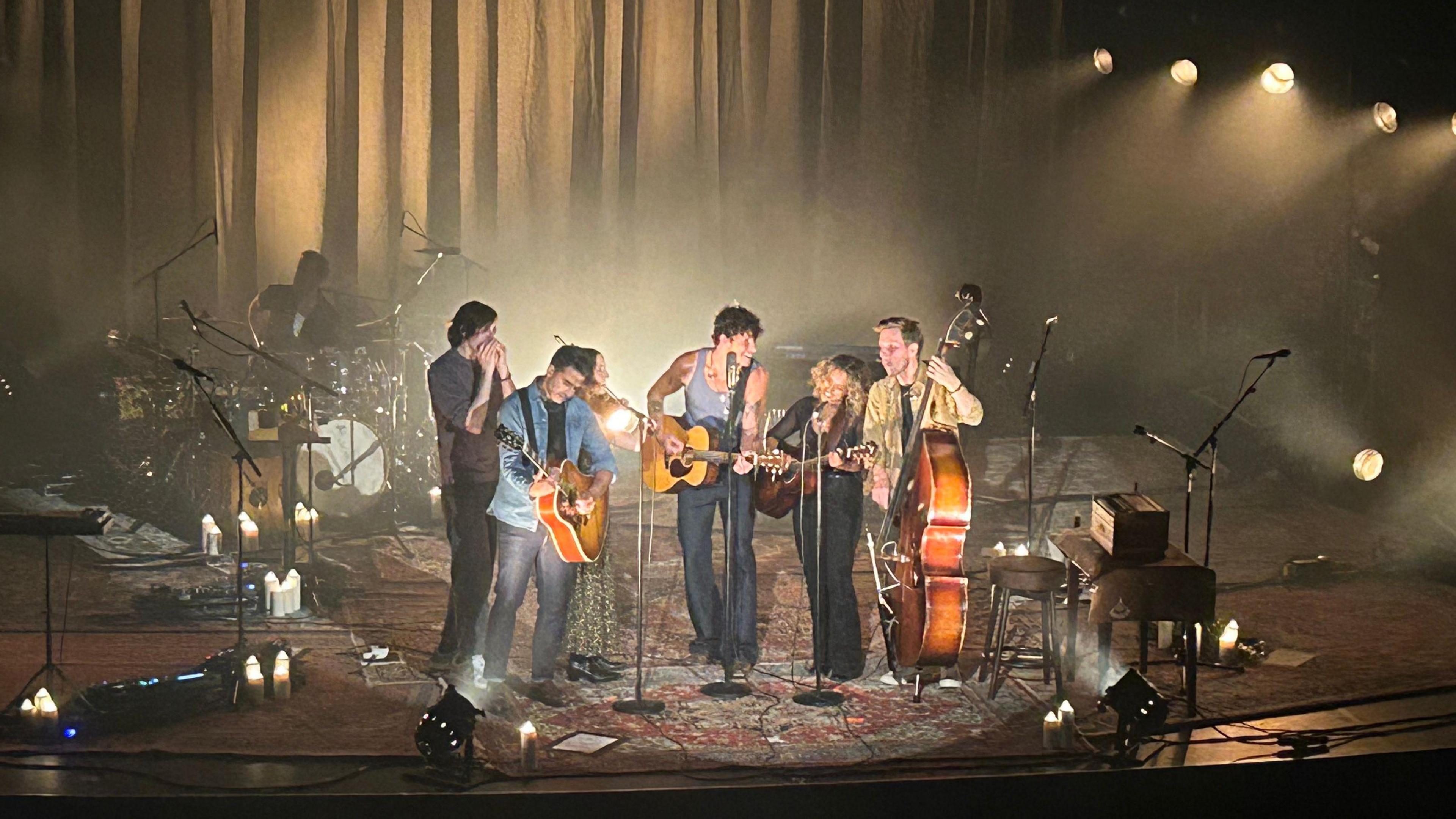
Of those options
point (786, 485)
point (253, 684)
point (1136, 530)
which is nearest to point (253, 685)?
point (253, 684)

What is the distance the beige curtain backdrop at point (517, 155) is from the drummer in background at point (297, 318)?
0.36 m

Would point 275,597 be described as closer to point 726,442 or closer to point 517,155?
point 726,442

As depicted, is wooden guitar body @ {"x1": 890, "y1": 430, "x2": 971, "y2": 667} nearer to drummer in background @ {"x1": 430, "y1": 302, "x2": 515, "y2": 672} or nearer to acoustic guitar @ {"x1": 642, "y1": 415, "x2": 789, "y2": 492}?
acoustic guitar @ {"x1": 642, "y1": 415, "x2": 789, "y2": 492}

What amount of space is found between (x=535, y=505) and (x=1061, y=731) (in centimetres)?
239

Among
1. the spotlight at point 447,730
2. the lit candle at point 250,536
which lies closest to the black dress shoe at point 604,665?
the spotlight at point 447,730

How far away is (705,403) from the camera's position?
6.50 m

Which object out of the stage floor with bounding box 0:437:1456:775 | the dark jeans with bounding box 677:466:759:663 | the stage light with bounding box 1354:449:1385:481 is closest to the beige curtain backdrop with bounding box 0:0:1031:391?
the stage floor with bounding box 0:437:1456:775

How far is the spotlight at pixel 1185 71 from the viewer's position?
36.5 ft

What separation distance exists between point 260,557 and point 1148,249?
763cm

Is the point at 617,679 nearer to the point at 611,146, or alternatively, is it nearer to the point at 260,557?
the point at 260,557

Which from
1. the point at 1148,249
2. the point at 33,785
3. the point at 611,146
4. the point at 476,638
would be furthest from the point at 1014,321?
the point at 33,785

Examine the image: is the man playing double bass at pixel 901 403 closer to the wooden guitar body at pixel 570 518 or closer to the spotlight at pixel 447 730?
the wooden guitar body at pixel 570 518

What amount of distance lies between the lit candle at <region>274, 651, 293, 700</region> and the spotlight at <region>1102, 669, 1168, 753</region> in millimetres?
3531

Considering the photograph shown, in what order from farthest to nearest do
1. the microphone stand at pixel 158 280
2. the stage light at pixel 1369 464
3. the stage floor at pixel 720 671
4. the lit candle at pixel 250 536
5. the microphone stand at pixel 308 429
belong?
1. the stage light at pixel 1369 464
2. the microphone stand at pixel 158 280
3. the microphone stand at pixel 308 429
4. the lit candle at pixel 250 536
5. the stage floor at pixel 720 671
